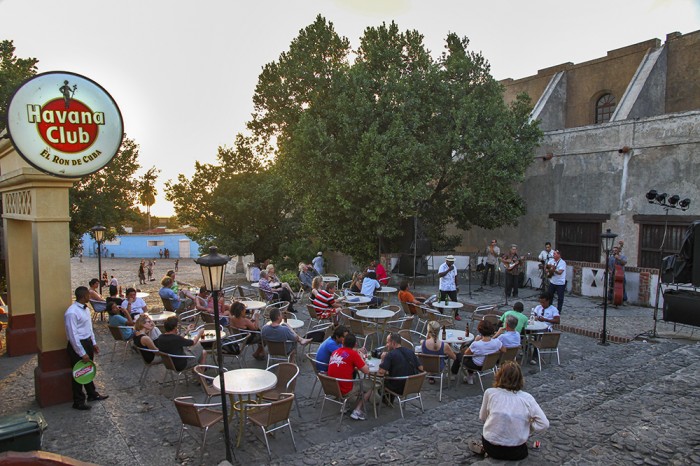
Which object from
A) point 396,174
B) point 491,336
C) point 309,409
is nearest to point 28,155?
point 309,409

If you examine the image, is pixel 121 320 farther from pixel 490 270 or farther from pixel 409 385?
pixel 490 270

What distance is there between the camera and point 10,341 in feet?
31.9

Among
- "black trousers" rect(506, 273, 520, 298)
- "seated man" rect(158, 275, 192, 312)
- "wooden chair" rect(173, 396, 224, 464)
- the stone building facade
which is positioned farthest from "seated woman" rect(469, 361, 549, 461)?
the stone building facade

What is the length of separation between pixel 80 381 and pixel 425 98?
14130 millimetres

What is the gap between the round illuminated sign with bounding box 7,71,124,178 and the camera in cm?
614

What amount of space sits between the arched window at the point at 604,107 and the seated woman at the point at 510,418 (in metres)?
23.8

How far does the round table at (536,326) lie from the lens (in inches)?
344

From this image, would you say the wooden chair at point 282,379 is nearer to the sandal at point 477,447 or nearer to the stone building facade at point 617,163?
the sandal at point 477,447

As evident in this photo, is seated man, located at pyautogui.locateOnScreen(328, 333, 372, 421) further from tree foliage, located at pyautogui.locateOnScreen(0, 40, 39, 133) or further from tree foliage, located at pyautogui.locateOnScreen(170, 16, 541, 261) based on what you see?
tree foliage, located at pyautogui.locateOnScreen(0, 40, 39, 133)

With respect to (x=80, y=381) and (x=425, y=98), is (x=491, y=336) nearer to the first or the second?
(x=80, y=381)

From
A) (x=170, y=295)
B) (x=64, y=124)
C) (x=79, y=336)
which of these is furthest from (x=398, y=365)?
(x=170, y=295)

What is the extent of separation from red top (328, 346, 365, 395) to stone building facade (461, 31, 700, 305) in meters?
11.1

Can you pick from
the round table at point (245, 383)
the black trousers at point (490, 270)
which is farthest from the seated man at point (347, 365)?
the black trousers at point (490, 270)

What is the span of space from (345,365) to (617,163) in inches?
577
